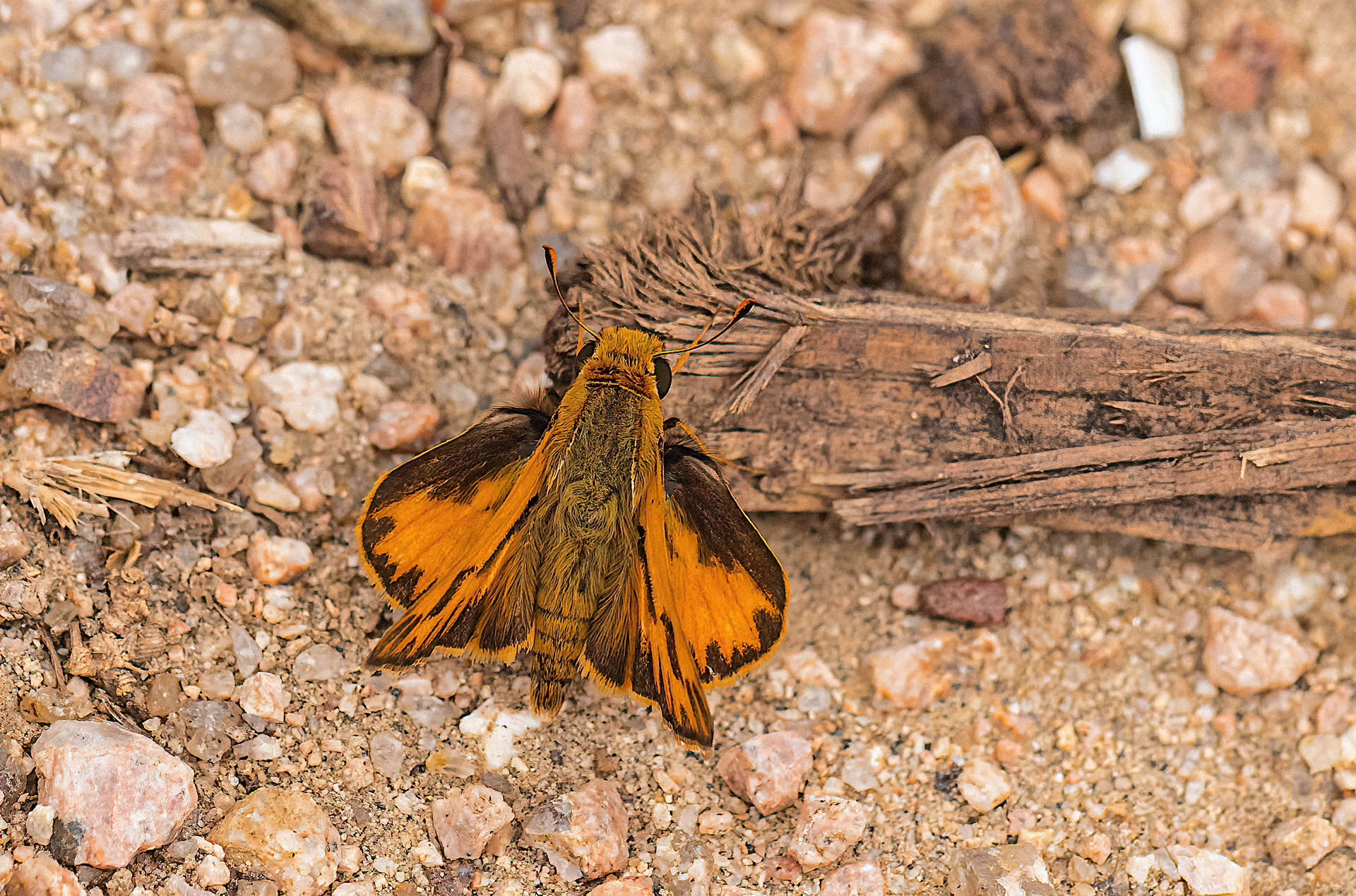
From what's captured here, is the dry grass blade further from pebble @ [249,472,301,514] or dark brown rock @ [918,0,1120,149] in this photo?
dark brown rock @ [918,0,1120,149]

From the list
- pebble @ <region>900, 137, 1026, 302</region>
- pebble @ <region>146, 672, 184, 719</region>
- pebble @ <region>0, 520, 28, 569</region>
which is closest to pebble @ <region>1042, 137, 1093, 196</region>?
pebble @ <region>900, 137, 1026, 302</region>

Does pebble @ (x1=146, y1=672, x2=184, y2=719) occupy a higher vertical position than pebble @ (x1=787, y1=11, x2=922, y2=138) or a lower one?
lower

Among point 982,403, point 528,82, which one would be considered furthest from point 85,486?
point 982,403

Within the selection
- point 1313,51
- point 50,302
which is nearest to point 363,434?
point 50,302

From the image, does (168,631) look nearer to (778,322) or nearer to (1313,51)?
(778,322)

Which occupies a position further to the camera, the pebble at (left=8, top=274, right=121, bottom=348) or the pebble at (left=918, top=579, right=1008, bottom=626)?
the pebble at (left=918, top=579, right=1008, bottom=626)

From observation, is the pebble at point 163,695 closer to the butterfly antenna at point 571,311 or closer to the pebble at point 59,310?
the pebble at point 59,310

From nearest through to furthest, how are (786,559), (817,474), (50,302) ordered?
1. (50,302)
2. (817,474)
3. (786,559)
